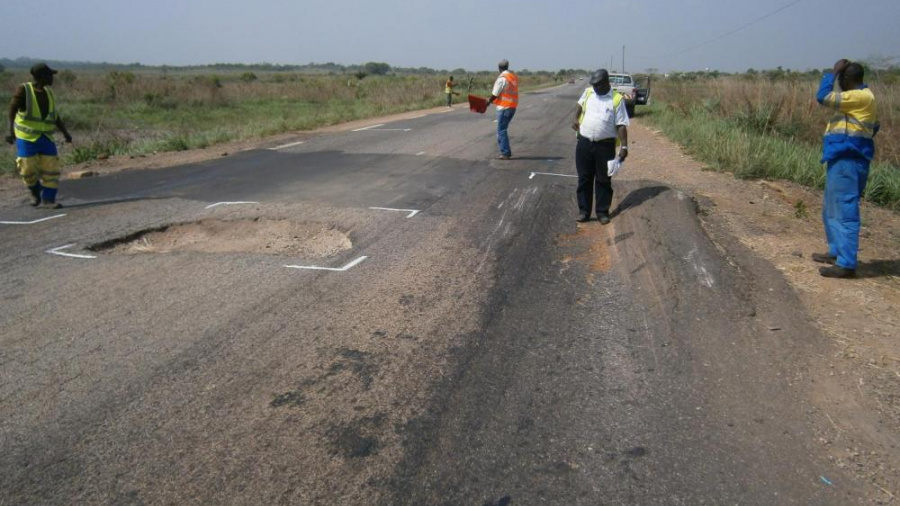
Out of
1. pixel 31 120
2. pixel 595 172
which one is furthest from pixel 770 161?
pixel 31 120

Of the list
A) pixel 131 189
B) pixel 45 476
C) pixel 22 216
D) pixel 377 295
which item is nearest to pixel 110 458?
pixel 45 476

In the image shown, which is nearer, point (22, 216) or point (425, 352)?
point (425, 352)

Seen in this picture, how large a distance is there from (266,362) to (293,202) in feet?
14.9

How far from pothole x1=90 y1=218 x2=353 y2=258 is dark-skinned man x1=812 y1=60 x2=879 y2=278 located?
4.61 meters

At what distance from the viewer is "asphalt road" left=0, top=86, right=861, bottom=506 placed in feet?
9.28

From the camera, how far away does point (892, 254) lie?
627 centimetres

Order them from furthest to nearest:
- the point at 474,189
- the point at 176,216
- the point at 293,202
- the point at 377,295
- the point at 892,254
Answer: the point at 474,189 → the point at 293,202 → the point at 176,216 → the point at 892,254 → the point at 377,295

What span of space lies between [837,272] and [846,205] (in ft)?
1.96

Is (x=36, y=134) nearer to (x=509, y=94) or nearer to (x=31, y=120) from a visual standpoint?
(x=31, y=120)

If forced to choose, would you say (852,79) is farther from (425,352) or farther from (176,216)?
(176,216)

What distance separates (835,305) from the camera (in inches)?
189

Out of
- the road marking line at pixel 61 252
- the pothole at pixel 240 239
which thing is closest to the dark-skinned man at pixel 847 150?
the pothole at pixel 240 239

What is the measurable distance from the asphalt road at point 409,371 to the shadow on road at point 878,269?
0.87 meters

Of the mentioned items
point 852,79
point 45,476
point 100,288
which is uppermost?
point 852,79
